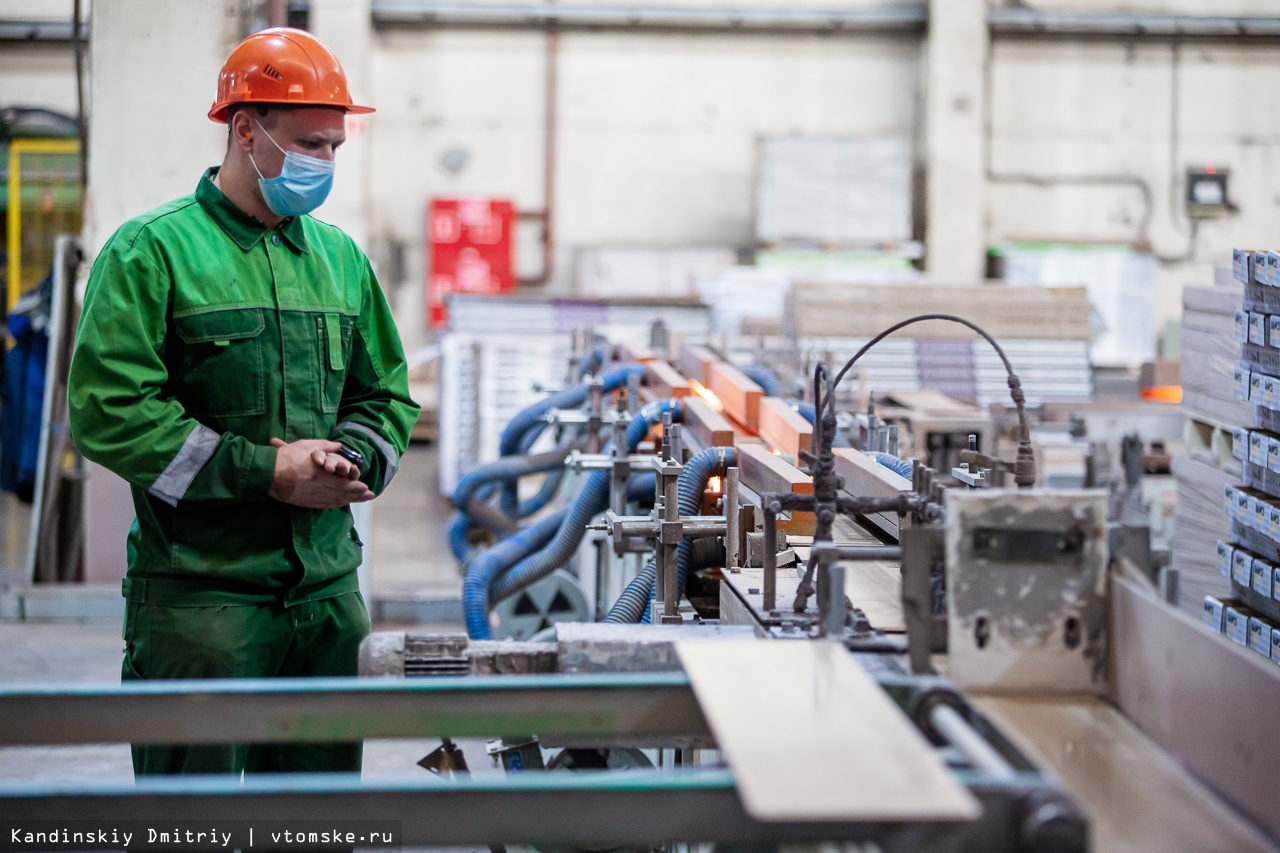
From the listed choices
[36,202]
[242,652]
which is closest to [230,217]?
[242,652]

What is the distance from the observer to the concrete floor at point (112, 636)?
166 inches

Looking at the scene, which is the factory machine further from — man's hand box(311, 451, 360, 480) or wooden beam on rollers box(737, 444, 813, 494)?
man's hand box(311, 451, 360, 480)

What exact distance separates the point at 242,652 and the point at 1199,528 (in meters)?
3.43

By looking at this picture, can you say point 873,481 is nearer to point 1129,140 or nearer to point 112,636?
point 112,636

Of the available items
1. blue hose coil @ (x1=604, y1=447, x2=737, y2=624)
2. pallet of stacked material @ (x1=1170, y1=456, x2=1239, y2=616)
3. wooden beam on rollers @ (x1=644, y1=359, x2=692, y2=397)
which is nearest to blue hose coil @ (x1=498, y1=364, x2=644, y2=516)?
wooden beam on rollers @ (x1=644, y1=359, x2=692, y2=397)

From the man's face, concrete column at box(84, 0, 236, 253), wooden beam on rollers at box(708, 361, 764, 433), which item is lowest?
wooden beam on rollers at box(708, 361, 764, 433)

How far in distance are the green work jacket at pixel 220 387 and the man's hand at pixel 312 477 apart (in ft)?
0.10

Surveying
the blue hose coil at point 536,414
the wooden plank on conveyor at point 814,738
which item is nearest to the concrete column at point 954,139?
the blue hose coil at point 536,414

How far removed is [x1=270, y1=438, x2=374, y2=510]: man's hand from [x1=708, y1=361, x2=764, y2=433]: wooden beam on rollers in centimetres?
162

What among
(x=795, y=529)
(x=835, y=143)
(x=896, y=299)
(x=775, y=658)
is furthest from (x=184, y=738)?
(x=835, y=143)

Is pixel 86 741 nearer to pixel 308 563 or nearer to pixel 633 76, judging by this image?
pixel 308 563

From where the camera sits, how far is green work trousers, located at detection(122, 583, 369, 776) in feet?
7.61

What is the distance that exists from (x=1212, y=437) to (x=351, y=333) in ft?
10.7

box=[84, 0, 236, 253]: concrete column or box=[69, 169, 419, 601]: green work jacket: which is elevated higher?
box=[84, 0, 236, 253]: concrete column
